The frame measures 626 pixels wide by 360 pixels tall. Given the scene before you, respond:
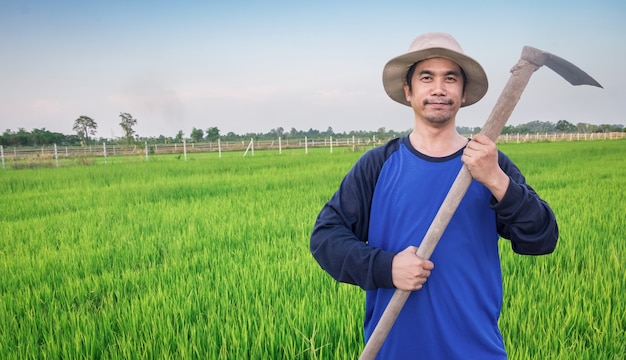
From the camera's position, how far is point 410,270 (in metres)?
1.12

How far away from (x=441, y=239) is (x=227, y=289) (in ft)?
6.46

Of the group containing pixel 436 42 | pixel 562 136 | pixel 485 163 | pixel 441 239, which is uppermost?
pixel 436 42

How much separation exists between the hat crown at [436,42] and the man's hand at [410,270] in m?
0.54

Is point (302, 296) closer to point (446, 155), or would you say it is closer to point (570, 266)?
point (446, 155)

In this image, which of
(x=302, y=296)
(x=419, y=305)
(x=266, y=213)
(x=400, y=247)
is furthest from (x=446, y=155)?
(x=266, y=213)

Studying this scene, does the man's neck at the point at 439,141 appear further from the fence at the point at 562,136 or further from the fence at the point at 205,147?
the fence at the point at 562,136

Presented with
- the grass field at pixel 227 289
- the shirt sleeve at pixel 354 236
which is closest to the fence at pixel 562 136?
the grass field at pixel 227 289

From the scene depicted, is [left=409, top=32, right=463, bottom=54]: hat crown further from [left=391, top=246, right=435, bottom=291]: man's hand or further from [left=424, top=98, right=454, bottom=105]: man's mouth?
[left=391, top=246, right=435, bottom=291]: man's hand

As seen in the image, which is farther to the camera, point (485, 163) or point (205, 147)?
point (205, 147)

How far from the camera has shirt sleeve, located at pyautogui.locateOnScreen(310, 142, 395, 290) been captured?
1169 millimetres

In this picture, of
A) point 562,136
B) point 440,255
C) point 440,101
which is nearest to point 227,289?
point 440,255

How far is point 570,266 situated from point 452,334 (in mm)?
2755

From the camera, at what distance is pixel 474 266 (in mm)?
1226

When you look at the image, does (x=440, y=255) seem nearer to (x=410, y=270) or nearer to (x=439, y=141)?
(x=410, y=270)
